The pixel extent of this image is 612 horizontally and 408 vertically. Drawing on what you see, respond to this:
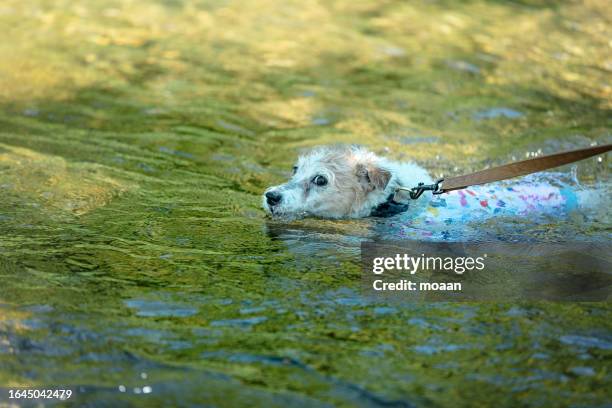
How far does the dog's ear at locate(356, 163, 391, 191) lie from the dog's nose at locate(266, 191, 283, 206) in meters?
0.79

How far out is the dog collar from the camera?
7680 millimetres

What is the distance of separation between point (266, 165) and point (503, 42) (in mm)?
7139

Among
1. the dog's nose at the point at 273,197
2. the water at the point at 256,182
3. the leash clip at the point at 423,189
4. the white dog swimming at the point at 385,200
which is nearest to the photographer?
the water at the point at 256,182

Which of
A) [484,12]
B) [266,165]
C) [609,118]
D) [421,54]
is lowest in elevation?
[266,165]

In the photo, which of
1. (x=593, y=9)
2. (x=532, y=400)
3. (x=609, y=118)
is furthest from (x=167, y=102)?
(x=593, y=9)

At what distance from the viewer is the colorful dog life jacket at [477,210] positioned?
744 centimetres

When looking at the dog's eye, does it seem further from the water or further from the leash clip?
the leash clip

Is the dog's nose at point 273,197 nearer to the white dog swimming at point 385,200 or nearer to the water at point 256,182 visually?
the white dog swimming at point 385,200

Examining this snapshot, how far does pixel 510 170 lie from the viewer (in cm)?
681

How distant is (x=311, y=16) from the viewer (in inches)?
645

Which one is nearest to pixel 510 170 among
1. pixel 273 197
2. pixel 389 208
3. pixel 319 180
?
pixel 389 208

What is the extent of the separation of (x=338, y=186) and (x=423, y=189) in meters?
0.80

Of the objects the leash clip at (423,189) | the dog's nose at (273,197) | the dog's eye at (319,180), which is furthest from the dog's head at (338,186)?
the leash clip at (423,189)

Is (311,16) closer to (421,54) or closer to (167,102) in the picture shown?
(421,54)
